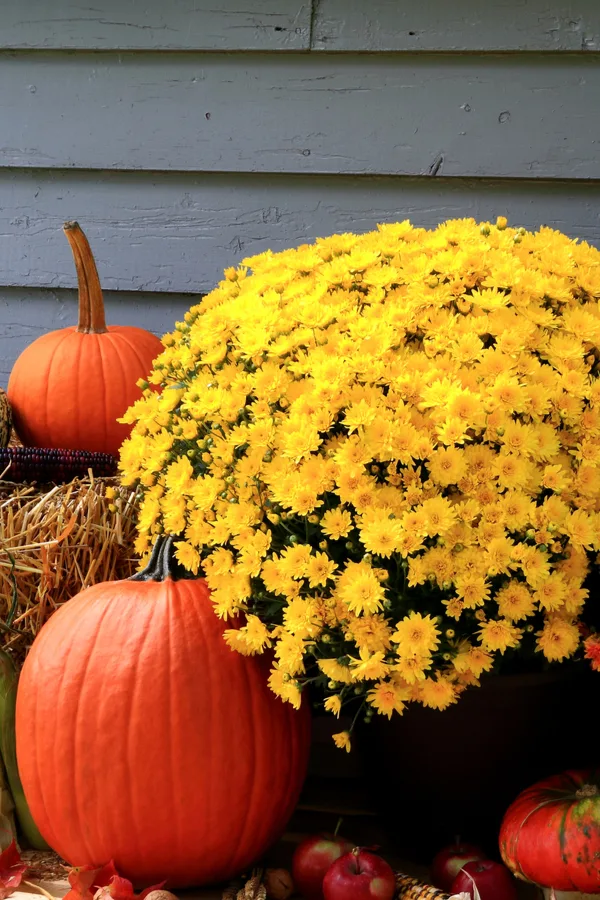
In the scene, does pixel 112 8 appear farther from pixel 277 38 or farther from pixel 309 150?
pixel 309 150

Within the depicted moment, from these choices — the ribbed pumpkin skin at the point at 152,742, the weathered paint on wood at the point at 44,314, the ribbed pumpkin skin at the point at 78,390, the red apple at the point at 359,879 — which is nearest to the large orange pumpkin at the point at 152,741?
the ribbed pumpkin skin at the point at 152,742

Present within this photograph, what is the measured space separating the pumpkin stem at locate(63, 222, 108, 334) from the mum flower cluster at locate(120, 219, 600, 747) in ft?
2.17

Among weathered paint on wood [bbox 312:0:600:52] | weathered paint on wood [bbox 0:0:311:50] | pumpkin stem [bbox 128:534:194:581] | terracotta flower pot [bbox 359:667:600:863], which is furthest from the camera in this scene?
weathered paint on wood [bbox 0:0:311:50]

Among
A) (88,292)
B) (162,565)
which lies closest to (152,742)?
(162,565)

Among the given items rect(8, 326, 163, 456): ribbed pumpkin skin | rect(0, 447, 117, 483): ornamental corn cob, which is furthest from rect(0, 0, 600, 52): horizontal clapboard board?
rect(0, 447, 117, 483): ornamental corn cob

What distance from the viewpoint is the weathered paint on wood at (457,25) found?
5.58ft

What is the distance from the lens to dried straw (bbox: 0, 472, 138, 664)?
1.43 m

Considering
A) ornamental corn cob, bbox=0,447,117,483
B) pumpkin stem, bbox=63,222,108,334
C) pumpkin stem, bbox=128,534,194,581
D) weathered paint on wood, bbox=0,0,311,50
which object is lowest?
pumpkin stem, bbox=128,534,194,581

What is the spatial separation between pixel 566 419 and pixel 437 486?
18 centimetres

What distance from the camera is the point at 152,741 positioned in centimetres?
115

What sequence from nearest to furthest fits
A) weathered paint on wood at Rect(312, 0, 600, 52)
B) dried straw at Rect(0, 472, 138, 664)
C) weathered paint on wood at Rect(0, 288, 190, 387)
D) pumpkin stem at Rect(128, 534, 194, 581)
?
pumpkin stem at Rect(128, 534, 194, 581), dried straw at Rect(0, 472, 138, 664), weathered paint on wood at Rect(312, 0, 600, 52), weathered paint on wood at Rect(0, 288, 190, 387)

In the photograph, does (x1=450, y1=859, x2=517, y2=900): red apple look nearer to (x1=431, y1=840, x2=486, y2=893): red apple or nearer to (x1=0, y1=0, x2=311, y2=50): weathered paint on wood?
(x1=431, y1=840, x2=486, y2=893): red apple

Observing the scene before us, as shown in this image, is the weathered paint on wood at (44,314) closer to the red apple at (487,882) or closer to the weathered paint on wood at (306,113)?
the weathered paint on wood at (306,113)

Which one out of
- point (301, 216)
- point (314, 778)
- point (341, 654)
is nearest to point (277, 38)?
point (301, 216)
